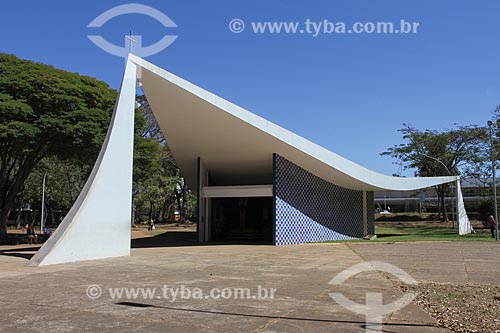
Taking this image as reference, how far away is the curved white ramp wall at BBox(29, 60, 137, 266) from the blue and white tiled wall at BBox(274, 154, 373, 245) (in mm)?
7375

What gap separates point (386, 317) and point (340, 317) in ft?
1.77

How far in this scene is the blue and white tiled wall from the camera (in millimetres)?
19266

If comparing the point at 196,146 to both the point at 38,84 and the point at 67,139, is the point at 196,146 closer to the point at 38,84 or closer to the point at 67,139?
the point at 67,139

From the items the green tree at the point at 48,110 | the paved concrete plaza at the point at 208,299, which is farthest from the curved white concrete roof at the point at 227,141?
Answer: the paved concrete plaza at the point at 208,299

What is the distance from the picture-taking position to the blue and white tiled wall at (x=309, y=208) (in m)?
19.3

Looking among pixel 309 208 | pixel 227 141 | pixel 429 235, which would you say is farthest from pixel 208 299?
pixel 429 235

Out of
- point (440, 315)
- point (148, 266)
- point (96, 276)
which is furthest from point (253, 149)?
point (440, 315)

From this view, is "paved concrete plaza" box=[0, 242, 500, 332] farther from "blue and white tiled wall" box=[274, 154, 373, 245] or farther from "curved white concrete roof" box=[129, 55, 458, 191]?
"blue and white tiled wall" box=[274, 154, 373, 245]

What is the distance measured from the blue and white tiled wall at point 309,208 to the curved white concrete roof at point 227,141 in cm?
53

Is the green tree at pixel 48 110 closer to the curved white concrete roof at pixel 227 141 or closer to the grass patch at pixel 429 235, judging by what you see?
the curved white concrete roof at pixel 227 141

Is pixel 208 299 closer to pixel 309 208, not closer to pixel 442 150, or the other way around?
pixel 309 208

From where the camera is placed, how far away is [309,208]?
21.1 m

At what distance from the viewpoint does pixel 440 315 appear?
5.35 meters

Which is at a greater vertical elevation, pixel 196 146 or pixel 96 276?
pixel 196 146
